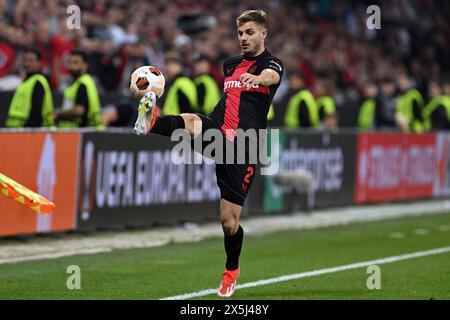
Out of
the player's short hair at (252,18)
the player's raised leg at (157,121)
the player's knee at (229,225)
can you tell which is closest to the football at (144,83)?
the player's raised leg at (157,121)

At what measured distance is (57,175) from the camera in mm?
13453

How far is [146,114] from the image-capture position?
9.15 m

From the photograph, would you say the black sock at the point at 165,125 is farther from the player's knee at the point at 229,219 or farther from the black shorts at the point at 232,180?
the player's knee at the point at 229,219

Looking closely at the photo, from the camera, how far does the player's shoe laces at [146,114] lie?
29.9 feet

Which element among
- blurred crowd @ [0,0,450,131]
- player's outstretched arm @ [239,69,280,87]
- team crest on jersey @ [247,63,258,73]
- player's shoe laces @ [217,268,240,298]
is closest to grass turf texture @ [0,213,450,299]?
player's shoe laces @ [217,268,240,298]

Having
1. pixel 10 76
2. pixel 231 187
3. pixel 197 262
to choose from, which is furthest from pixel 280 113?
pixel 231 187

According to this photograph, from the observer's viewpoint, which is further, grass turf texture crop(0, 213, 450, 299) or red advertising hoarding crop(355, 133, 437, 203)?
red advertising hoarding crop(355, 133, 437, 203)

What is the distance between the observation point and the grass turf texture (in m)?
9.75

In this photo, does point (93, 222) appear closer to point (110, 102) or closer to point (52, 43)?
point (110, 102)

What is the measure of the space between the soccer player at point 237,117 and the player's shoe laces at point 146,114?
11 millimetres

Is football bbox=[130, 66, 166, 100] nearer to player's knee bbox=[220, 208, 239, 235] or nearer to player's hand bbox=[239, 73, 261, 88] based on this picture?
player's hand bbox=[239, 73, 261, 88]

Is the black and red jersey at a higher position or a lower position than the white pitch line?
higher

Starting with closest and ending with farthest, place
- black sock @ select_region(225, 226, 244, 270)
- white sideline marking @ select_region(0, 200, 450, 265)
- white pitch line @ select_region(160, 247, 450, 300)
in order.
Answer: black sock @ select_region(225, 226, 244, 270)
white pitch line @ select_region(160, 247, 450, 300)
white sideline marking @ select_region(0, 200, 450, 265)

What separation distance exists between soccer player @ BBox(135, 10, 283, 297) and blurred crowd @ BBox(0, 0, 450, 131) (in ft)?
23.6
